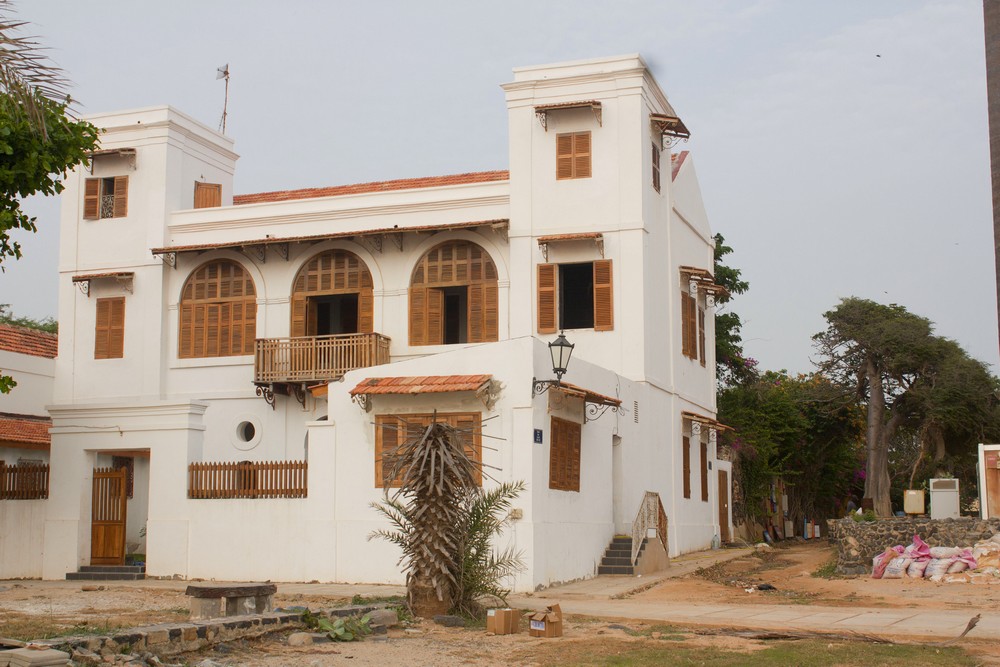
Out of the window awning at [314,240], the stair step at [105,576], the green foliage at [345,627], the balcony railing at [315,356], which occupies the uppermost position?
the window awning at [314,240]

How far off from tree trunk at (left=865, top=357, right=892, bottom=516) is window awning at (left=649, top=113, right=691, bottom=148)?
38.0 ft

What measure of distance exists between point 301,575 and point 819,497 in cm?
2528

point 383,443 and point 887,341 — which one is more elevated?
point 887,341

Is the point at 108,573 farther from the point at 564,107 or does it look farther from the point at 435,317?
the point at 564,107

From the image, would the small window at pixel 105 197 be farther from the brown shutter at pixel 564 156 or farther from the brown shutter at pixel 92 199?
the brown shutter at pixel 564 156

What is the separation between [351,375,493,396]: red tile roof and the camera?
1842 centimetres

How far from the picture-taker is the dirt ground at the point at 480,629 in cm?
1115

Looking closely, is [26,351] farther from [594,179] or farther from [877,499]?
[877,499]

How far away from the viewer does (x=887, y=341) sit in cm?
3425

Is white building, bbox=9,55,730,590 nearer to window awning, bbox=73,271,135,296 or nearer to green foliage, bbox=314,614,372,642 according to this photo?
window awning, bbox=73,271,135,296

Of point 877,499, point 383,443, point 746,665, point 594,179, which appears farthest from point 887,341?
point 746,665

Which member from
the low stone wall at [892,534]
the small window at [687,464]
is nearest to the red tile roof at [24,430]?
the small window at [687,464]

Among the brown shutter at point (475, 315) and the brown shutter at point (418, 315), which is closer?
the brown shutter at point (475, 315)

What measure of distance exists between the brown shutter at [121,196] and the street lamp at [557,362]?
13.8 metres
